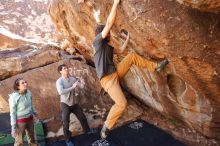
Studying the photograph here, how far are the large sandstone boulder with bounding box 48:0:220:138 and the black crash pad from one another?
62 cm

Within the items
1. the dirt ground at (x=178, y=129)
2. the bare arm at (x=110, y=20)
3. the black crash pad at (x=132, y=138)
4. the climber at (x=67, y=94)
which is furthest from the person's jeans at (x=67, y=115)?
the bare arm at (x=110, y=20)

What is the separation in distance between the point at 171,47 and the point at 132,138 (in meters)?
3.22

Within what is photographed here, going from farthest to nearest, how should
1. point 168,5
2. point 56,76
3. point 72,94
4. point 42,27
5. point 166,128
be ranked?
→ point 42,27 < point 56,76 < point 166,128 < point 72,94 < point 168,5

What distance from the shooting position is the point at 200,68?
641cm

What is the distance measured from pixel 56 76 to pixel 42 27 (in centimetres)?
805

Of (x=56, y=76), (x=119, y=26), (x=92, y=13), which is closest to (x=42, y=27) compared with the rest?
(x=56, y=76)

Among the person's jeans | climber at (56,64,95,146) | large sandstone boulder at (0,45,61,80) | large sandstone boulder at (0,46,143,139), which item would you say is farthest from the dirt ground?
large sandstone boulder at (0,45,61,80)

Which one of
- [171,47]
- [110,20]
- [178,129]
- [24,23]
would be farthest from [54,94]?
[24,23]

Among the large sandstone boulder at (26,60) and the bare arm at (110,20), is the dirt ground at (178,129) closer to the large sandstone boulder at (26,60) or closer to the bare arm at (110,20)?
the large sandstone boulder at (26,60)

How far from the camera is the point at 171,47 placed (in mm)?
6215

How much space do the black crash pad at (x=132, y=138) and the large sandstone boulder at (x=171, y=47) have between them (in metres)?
0.62

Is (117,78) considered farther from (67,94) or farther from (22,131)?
(22,131)

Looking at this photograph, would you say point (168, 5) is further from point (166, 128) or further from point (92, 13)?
point (166, 128)

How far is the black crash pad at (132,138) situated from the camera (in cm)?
843
